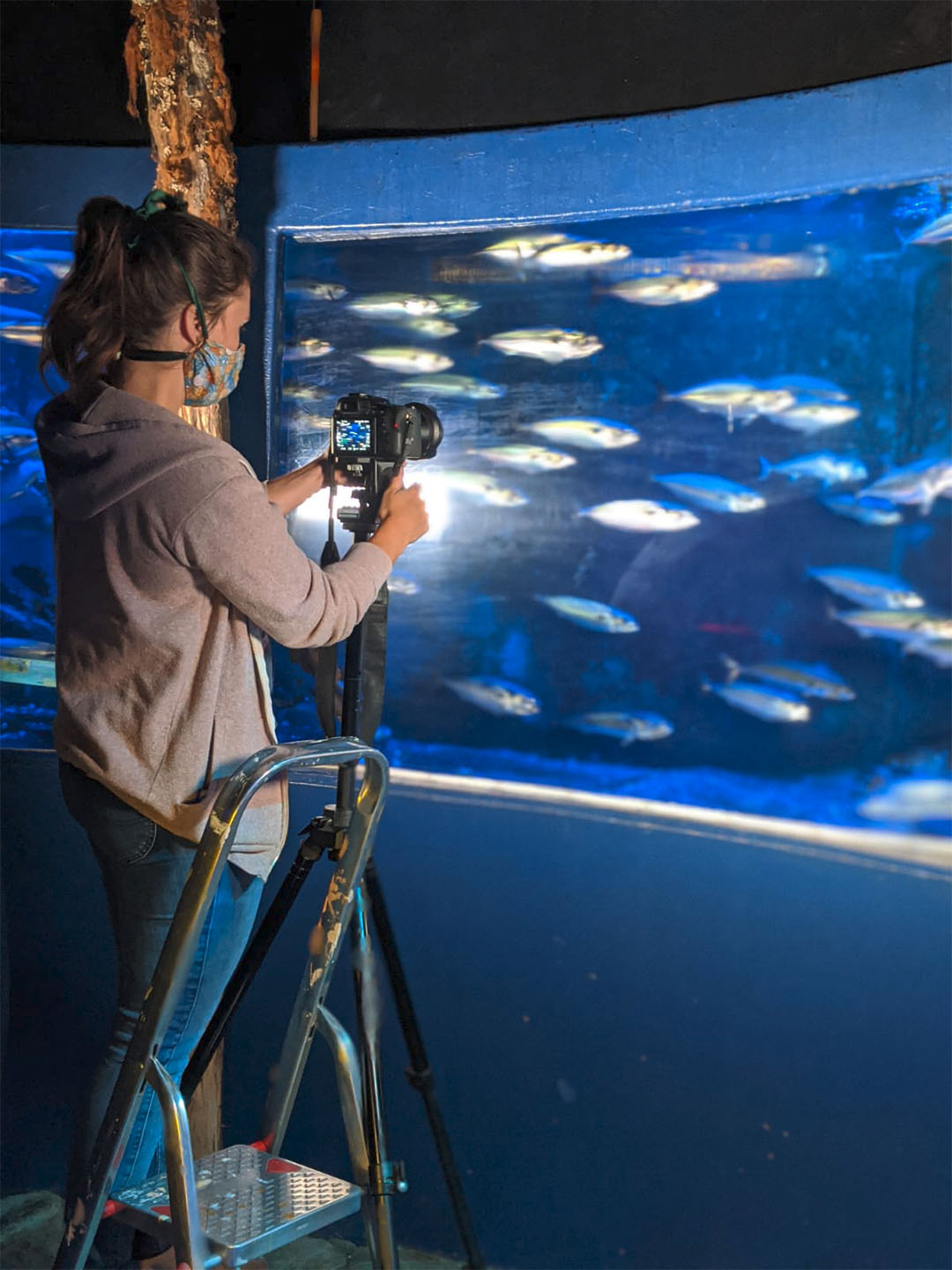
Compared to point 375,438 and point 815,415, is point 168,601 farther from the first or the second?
point 815,415

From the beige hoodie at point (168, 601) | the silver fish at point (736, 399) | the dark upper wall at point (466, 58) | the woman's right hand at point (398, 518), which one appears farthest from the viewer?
the silver fish at point (736, 399)

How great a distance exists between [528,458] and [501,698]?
0.59 metres

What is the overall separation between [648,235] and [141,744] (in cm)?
164

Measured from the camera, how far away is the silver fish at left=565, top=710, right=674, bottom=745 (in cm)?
279

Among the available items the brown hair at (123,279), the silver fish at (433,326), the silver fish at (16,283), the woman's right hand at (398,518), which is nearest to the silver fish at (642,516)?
the silver fish at (433,326)

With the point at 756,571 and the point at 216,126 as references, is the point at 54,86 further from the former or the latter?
the point at 756,571

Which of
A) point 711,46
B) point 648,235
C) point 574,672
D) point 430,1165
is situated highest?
point 711,46

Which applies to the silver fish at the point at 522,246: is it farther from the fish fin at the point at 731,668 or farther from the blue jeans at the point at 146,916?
the blue jeans at the point at 146,916

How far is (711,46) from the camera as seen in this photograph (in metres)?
2.61

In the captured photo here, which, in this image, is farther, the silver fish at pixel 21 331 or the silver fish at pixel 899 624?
the silver fish at pixel 21 331

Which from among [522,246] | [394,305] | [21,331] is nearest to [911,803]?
[522,246]

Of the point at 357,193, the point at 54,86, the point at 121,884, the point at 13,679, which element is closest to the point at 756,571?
the point at 357,193

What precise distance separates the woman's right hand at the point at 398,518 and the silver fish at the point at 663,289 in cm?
93

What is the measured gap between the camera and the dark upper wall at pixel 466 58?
98.2 inches
